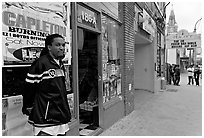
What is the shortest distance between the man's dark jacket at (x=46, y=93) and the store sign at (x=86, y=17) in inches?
86.5

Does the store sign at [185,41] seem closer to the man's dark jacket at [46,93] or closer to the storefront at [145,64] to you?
the storefront at [145,64]

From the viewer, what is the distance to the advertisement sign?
8.75 feet

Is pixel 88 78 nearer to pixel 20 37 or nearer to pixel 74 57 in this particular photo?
pixel 74 57

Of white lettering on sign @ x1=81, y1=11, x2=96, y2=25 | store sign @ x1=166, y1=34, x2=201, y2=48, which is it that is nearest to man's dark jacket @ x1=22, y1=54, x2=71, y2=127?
white lettering on sign @ x1=81, y1=11, x2=96, y2=25

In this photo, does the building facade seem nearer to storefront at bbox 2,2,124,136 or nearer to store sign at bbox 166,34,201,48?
storefront at bbox 2,2,124,136

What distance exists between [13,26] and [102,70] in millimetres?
2759

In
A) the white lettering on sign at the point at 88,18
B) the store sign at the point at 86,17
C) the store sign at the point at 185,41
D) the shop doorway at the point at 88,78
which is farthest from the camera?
the store sign at the point at 185,41

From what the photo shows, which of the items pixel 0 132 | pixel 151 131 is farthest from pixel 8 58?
pixel 151 131

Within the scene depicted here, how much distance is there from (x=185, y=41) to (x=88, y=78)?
12784 mm

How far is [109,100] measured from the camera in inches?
219

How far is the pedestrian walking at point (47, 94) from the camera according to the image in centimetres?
226

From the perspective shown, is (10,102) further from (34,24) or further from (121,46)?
(121,46)

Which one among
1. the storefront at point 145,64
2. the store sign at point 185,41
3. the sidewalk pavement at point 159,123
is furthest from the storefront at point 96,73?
the store sign at point 185,41

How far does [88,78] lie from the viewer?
5.37 meters
